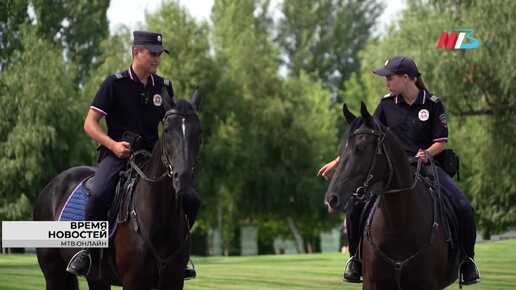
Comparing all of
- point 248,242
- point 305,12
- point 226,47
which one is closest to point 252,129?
point 226,47

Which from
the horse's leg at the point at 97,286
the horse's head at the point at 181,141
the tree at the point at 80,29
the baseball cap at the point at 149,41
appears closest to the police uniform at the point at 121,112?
the baseball cap at the point at 149,41

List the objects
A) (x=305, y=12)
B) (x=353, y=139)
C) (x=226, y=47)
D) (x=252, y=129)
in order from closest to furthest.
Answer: (x=353, y=139), (x=252, y=129), (x=226, y=47), (x=305, y=12)

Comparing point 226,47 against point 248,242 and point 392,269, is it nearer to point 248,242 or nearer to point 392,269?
point 248,242

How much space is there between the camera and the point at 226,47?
70312 millimetres

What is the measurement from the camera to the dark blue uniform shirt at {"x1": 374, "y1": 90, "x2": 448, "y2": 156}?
10797mm

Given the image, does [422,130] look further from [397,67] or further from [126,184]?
[126,184]

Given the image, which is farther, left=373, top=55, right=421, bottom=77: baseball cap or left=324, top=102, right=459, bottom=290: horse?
left=373, top=55, right=421, bottom=77: baseball cap

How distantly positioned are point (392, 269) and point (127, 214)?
2.65m

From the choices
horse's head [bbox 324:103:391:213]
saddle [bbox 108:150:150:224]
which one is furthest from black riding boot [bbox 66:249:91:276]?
horse's head [bbox 324:103:391:213]

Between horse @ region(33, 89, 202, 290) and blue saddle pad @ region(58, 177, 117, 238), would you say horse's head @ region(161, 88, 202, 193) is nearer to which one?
horse @ region(33, 89, 202, 290)

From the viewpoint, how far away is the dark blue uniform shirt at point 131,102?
10758 mm

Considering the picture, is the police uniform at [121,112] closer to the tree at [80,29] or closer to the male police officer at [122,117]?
the male police officer at [122,117]

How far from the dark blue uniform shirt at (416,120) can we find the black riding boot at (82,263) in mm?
3424

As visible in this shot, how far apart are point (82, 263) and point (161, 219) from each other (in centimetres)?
136
